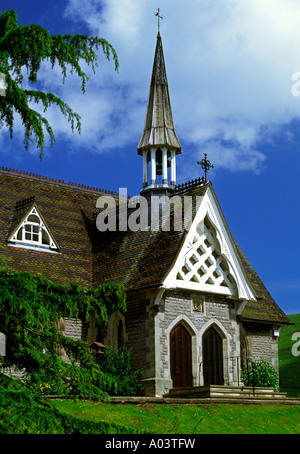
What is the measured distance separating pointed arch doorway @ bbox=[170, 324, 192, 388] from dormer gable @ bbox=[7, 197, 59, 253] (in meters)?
5.87

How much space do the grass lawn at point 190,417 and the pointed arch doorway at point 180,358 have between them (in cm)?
411

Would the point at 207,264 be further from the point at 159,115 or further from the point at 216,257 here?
the point at 159,115

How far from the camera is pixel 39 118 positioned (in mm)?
12555

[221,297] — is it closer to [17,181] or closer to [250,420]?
[250,420]

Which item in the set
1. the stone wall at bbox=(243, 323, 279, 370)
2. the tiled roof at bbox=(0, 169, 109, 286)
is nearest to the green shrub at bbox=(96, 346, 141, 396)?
the tiled roof at bbox=(0, 169, 109, 286)

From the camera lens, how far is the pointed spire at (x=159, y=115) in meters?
31.5

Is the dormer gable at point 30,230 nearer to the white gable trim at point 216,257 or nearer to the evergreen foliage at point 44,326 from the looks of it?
the white gable trim at point 216,257

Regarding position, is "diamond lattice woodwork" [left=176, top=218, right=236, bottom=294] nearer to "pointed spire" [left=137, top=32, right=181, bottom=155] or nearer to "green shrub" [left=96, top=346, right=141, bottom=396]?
"green shrub" [left=96, top=346, right=141, bottom=396]

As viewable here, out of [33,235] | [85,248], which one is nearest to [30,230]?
[33,235]

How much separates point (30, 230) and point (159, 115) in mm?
8783

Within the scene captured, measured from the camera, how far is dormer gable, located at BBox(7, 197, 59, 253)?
86.8ft

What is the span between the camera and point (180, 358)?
25.1 metres

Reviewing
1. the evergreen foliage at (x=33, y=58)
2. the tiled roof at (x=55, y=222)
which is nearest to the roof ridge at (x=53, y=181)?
the tiled roof at (x=55, y=222)
